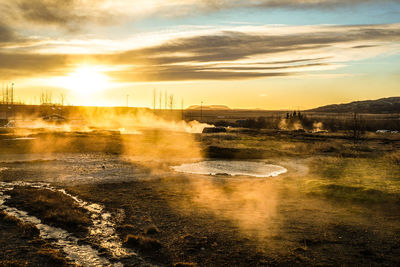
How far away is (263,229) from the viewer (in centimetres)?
1580

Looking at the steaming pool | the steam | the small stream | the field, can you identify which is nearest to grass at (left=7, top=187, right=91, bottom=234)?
the field

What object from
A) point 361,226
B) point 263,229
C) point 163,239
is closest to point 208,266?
point 163,239

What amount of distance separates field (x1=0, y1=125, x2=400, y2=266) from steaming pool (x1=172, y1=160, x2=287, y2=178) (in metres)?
1.70

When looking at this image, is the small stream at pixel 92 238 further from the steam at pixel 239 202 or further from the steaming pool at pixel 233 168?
the steaming pool at pixel 233 168

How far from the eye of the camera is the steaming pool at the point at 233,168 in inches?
1267

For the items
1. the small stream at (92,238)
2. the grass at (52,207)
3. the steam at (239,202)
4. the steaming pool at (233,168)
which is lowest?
the steaming pool at (233,168)

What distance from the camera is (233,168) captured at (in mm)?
35250

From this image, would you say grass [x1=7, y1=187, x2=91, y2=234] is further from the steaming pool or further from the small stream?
the steaming pool

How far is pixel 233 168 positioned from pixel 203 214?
17.3 meters

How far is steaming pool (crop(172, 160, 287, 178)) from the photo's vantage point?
1267 inches

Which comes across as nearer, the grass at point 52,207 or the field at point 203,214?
the field at point 203,214

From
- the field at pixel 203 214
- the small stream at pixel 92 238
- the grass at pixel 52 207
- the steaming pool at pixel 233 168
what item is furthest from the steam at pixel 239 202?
the grass at pixel 52 207

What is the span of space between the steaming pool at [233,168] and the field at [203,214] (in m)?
1.70

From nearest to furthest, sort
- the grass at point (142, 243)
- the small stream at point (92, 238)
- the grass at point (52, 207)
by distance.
→ the small stream at point (92, 238) < the grass at point (142, 243) < the grass at point (52, 207)
